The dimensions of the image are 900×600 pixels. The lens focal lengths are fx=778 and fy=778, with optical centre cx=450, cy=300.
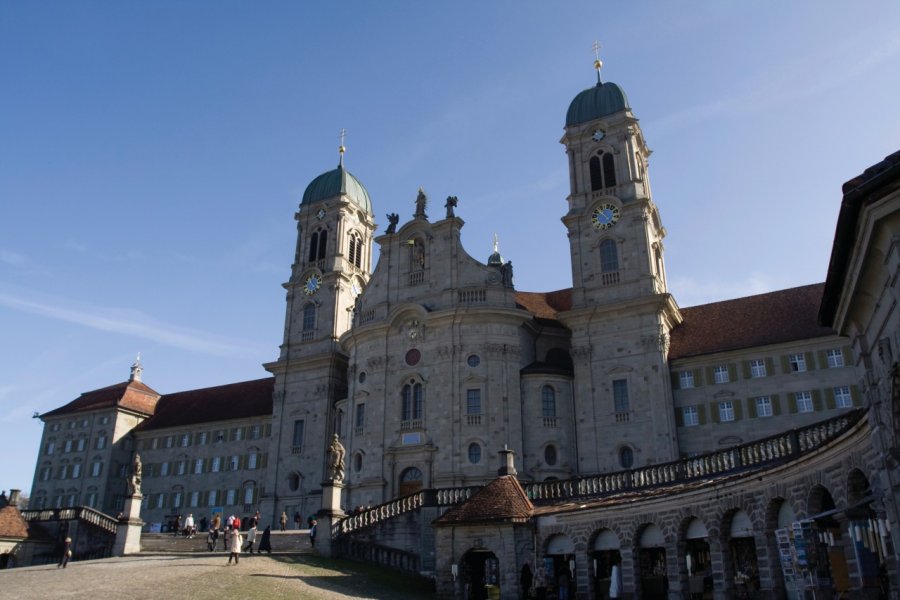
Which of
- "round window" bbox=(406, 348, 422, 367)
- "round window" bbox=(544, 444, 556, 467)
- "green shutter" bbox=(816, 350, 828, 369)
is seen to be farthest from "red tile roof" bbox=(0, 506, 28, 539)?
"green shutter" bbox=(816, 350, 828, 369)

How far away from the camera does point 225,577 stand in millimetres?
26328

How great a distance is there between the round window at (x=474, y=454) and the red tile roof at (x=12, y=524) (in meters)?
26.3

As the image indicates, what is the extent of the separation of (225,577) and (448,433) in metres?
22.0

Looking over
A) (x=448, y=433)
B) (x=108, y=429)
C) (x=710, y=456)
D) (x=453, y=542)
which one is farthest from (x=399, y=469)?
(x=108, y=429)

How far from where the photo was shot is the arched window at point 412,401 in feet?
160

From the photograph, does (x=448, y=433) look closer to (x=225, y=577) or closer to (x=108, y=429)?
(x=225, y=577)

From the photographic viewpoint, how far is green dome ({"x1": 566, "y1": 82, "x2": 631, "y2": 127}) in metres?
54.3

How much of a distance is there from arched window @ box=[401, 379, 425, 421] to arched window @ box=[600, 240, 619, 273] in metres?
14.0

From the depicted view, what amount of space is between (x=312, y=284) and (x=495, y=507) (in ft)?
119

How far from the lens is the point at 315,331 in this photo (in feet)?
200

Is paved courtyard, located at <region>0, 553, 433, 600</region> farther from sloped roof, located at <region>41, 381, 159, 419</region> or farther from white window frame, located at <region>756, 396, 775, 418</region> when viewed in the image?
sloped roof, located at <region>41, 381, 159, 419</region>

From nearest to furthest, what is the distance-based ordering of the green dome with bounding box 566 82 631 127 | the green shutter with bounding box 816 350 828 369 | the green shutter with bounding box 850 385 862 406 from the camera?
the green shutter with bounding box 850 385 862 406, the green shutter with bounding box 816 350 828 369, the green dome with bounding box 566 82 631 127

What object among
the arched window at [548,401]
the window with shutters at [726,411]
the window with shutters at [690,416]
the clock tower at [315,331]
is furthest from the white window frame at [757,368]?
the clock tower at [315,331]

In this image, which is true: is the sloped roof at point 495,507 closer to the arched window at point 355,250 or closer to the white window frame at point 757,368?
the white window frame at point 757,368
